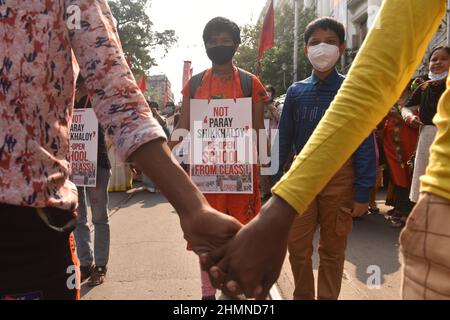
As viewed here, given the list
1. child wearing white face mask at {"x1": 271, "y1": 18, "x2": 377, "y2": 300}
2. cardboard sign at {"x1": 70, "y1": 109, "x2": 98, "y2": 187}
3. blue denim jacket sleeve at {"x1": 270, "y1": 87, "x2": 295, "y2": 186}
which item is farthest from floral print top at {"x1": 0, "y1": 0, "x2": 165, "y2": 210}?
cardboard sign at {"x1": 70, "y1": 109, "x2": 98, "y2": 187}

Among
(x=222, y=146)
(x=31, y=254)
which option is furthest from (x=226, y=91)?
(x=31, y=254)

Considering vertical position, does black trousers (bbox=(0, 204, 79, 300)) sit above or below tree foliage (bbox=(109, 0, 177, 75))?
below

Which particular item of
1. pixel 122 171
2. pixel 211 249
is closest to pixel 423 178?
pixel 211 249

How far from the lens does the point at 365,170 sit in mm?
3033

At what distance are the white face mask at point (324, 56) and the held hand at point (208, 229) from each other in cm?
209

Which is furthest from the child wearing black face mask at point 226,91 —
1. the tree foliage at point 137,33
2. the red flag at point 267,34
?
the tree foliage at point 137,33

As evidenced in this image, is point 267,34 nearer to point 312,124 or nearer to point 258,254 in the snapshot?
point 312,124

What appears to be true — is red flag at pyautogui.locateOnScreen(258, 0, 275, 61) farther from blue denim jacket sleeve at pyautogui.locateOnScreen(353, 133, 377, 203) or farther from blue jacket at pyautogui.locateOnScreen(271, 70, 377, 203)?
blue denim jacket sleeve at pyautogui.locateOnScreen(353, 133, 377, 203)

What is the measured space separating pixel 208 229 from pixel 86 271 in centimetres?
309

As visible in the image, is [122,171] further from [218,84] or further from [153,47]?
[153,47]

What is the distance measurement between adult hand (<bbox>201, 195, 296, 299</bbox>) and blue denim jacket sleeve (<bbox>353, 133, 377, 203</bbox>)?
176 centimetres

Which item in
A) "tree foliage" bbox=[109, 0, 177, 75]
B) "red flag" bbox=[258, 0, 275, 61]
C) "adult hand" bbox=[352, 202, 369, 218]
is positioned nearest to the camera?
"adult hand" bbox=[352, 202, 369, 218]

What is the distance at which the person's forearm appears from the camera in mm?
1200

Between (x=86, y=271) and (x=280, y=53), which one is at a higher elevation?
(x=280, y=53)
